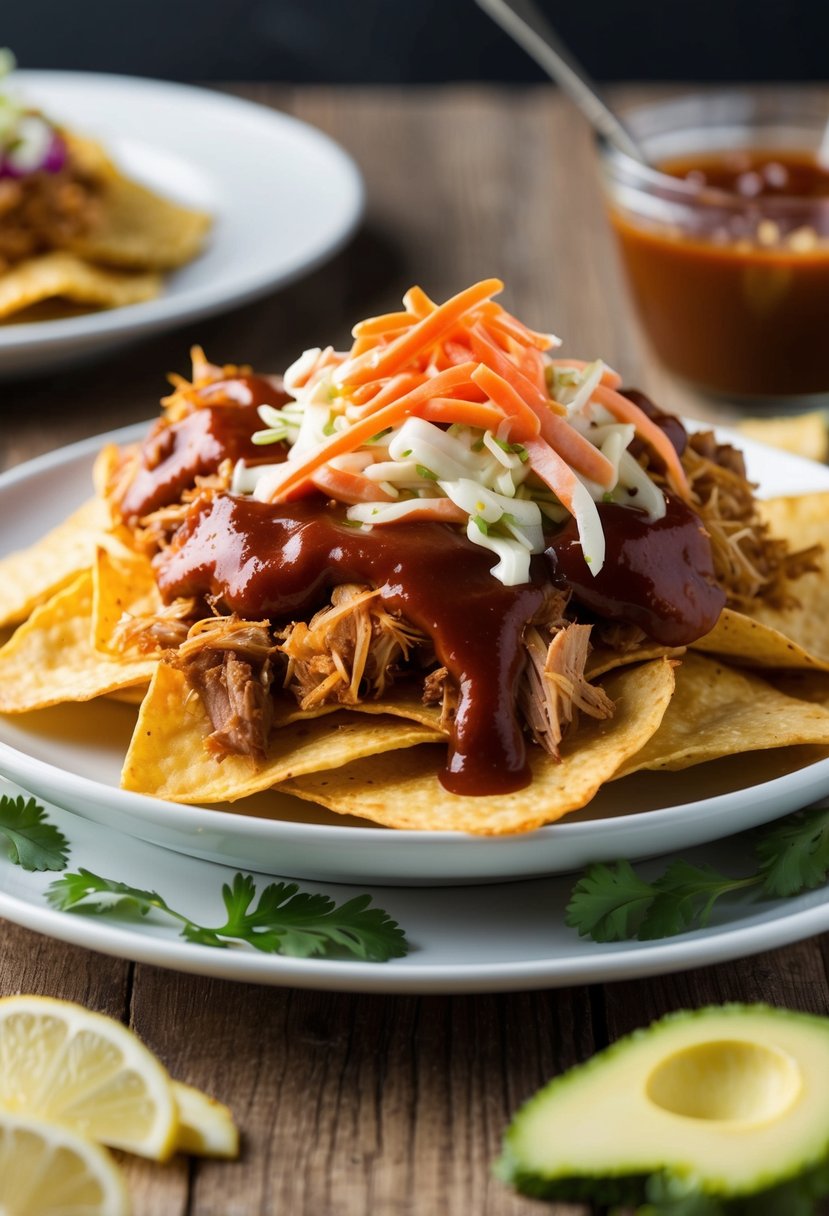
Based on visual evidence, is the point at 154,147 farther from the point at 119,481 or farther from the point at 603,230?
the point at 119,481

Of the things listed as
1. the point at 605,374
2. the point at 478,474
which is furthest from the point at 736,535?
the point at 478,474

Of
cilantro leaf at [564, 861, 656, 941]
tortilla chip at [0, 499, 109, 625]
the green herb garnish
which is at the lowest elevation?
tortilla chip at [0, 499, 109, 625]

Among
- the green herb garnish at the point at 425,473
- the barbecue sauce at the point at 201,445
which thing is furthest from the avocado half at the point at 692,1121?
the barbecue sauce at the point at 201,445

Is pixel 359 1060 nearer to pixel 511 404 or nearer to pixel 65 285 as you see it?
pixel 511 404

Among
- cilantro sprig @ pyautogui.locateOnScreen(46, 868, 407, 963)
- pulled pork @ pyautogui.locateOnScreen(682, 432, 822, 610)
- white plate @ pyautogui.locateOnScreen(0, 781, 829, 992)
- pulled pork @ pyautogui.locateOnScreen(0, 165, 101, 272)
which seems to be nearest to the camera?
white plate @ pyautogui.locateOnScreen(0, 781, 829, 992)

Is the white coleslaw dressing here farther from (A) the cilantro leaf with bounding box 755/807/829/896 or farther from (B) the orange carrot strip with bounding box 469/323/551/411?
(A) the cilantro leaf with bounding box 755/807/829/896

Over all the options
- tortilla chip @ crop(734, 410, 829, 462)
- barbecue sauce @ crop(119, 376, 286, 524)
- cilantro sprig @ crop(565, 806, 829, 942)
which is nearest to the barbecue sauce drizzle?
barbecue sauce @ crop(119, 376, 286, 524)

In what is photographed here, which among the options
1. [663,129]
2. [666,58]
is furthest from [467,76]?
[663,129]
